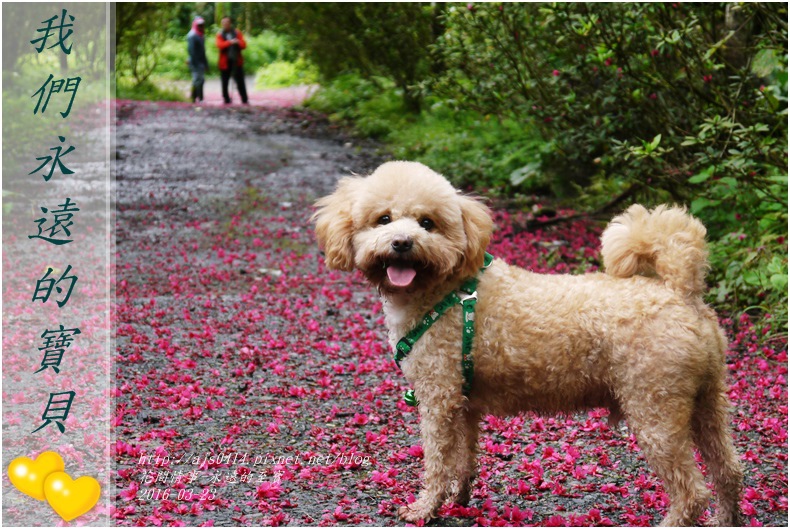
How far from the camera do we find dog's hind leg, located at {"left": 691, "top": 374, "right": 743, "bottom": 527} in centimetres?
403

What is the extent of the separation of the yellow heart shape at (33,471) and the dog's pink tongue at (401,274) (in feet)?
7.04

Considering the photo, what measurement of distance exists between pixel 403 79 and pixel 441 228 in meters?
12.8

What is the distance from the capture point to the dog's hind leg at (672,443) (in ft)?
12.4

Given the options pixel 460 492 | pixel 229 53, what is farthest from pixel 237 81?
pixel 460 492

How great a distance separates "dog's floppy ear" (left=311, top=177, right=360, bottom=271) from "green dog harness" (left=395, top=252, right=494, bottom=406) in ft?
1.47

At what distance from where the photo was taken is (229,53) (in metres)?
22.2

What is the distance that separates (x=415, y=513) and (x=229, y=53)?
1980 centimetres

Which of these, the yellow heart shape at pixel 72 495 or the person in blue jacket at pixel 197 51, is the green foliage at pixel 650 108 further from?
the person in blue jacket at pixel 197 51

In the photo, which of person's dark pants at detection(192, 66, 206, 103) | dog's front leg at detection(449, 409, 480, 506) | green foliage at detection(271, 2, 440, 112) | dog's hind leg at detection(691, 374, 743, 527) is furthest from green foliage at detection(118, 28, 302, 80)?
dog's hind leg at detection(691, 374, 743, 527)

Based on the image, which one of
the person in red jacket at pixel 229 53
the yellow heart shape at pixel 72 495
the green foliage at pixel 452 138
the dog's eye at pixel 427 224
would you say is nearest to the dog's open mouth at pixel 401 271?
the dog's eye at pixel 427 224

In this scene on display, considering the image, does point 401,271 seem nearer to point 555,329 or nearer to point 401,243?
point 401,243

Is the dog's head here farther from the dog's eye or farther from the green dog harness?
the green dog harness

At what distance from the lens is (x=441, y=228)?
3.93m

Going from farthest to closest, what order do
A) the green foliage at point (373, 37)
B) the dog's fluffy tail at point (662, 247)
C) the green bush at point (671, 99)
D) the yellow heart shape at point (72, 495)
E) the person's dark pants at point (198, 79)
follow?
1. the person's dark pants at point (198, 79)
2. the green foliage at point (373, 37)
3. the green bush at point (671, 99)
4. the yellow heart shape at point (72, 495)
5. the dog's fluffy tail at point (662, 247)
